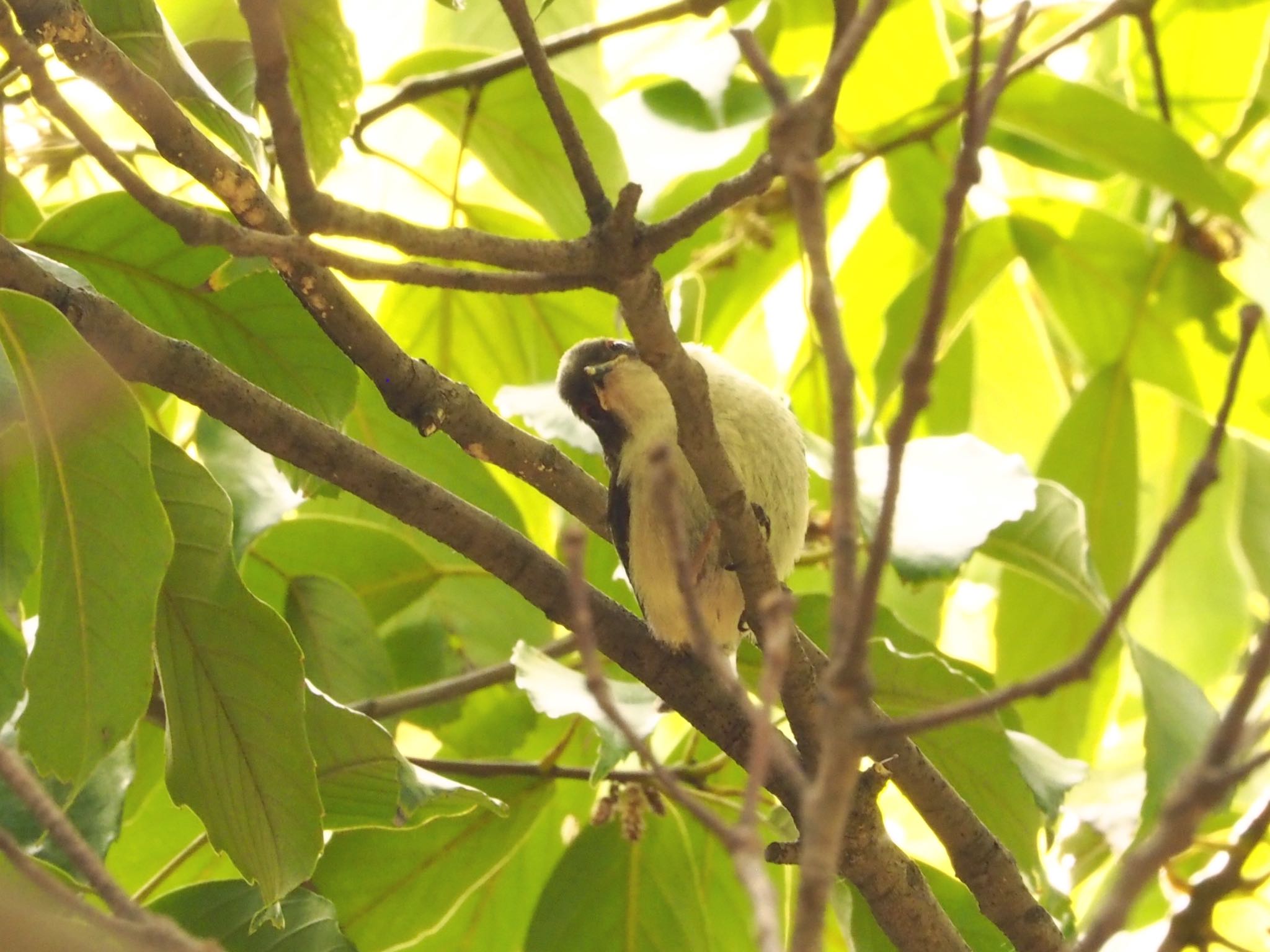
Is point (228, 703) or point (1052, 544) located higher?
point (1052, 544)

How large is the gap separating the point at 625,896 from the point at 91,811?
0.60 m

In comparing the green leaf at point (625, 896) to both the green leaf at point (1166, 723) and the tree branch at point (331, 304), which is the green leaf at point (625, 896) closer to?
the tree branch at point (331, 304)

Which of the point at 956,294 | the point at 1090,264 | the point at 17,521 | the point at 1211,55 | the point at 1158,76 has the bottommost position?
the point at 17,521

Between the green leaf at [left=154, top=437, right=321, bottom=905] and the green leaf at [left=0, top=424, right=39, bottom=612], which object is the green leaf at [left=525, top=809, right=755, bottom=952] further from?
the green leaf at [left=0, top=424, right=39, bottom=612]

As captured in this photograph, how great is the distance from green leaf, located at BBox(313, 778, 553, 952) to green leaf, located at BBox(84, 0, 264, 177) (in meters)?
0.76

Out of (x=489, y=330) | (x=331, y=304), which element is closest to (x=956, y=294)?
(x=489, y=330)

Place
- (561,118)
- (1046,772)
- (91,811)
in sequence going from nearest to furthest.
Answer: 1. (561,118)
2. (91,811)
3. (1046,772)

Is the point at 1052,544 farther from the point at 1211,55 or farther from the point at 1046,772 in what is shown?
the point at 1211,55

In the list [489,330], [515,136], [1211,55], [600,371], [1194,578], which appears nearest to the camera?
[600,371]

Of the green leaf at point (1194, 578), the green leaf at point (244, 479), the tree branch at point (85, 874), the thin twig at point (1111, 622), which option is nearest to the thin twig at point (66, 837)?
the tree branch at point (85, 874)

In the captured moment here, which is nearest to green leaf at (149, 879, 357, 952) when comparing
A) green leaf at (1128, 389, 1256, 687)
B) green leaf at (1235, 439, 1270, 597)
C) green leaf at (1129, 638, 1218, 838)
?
green leaf at (1129, 638, 1218, 838)

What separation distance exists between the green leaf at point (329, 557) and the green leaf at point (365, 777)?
38 cm

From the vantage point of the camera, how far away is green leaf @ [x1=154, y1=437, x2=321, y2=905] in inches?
46.1

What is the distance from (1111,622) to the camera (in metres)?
0.59
